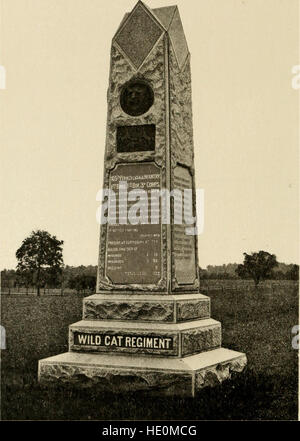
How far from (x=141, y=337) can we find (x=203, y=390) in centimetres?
100

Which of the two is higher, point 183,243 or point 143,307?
point 183,243

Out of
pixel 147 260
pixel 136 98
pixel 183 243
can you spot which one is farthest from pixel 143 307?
pixel 136 98

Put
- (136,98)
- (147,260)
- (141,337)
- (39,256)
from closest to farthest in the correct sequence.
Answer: (141,337)
(147,260)
(136,98)
(39,256)

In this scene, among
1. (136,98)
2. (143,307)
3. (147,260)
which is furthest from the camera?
(136,98)

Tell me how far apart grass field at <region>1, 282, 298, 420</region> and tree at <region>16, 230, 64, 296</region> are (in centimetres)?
87

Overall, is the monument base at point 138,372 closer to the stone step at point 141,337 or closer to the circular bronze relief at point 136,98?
the stone step at point 141,337

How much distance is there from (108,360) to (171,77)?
3812mm

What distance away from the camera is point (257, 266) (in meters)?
12.9

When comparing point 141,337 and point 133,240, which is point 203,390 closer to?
point 141,337

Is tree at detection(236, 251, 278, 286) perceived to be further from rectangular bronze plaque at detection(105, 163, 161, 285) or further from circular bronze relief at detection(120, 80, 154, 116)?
circular bronze relief at detection(120, 80, 154, 116)

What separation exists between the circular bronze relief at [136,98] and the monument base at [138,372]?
331 cm

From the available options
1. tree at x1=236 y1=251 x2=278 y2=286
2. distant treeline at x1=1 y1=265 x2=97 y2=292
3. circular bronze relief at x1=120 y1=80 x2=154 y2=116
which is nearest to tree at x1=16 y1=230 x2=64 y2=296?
distant treeline at x1=1 y1=265 x2=97 y2=292

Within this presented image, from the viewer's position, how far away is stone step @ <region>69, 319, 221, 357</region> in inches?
296

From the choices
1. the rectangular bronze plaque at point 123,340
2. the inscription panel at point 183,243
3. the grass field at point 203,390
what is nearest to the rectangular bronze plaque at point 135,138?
the inscription panel at point 183,243
